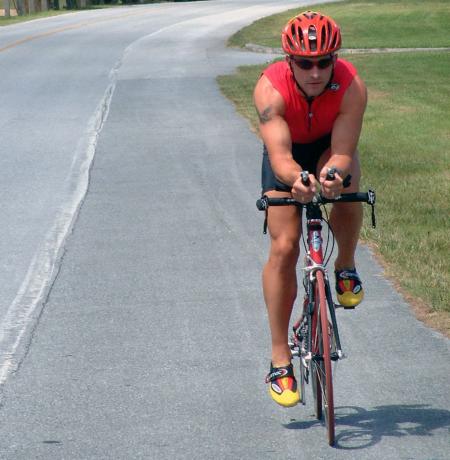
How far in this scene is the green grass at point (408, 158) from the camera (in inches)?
355

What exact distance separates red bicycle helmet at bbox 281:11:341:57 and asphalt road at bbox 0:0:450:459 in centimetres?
187

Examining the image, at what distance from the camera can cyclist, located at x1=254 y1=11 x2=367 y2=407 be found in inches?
209

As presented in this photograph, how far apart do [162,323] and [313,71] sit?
9.03 ft

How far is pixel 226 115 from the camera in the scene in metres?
19.0

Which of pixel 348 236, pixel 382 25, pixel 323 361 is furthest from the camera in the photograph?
pixel 382 25

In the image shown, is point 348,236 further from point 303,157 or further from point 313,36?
point 313,36

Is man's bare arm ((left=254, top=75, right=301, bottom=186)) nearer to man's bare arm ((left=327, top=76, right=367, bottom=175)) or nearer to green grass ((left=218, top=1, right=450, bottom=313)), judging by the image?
man's bare arm ((left=327, top=76, right=367, bottom=175))

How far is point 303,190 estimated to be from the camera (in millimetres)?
5148

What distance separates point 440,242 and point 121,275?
2809 millimetres

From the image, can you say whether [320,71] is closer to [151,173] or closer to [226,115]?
[151,173]

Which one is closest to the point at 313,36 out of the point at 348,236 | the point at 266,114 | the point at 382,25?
the point at 266,114

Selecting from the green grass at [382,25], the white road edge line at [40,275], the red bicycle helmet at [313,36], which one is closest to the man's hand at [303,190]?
the red bicycle helmet at [313,36]

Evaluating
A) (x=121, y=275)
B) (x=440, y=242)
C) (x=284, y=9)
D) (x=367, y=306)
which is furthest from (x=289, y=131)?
(x=284, y=9)

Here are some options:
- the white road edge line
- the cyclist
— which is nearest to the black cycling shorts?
the cyclist
